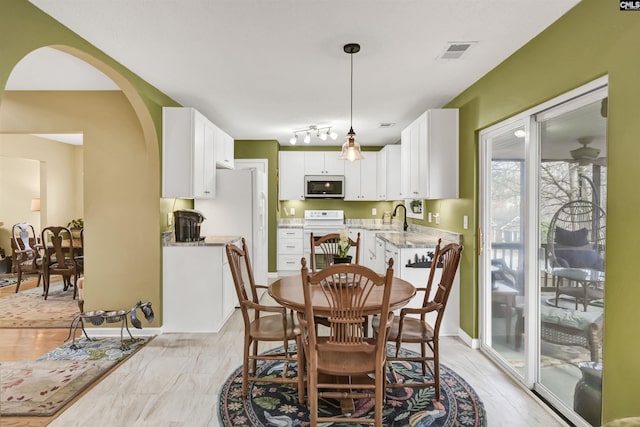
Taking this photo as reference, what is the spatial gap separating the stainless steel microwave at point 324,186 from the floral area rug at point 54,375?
12.6 ft

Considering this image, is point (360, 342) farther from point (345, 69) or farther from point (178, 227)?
point (178, 227)

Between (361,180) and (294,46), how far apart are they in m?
4.33

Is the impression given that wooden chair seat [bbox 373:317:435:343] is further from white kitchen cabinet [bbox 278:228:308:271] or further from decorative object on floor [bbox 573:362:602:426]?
white kitchen cabinet [bbox 278:228:308:271]

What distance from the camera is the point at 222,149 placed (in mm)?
4754

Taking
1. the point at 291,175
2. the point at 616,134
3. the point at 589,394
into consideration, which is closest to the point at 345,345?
the point at 589,394

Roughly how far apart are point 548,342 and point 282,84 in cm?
300

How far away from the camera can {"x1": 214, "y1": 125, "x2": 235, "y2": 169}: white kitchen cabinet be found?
4543 millimetres

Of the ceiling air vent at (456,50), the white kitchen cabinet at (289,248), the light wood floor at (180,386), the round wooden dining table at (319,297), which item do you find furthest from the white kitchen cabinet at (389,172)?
the round wooden dining table at (319,297)

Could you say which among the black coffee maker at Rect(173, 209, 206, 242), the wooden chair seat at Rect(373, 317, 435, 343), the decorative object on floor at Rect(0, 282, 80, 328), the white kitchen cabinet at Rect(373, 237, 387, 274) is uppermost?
the black coffee maker at Rect(173, 209, 206, 242)

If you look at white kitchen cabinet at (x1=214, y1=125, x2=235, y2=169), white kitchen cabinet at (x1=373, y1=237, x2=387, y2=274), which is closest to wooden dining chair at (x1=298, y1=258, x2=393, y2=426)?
white kitchen cabinet at (x1=373, y1=237, x2=387, y2=274)

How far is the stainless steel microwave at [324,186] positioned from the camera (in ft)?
21.7

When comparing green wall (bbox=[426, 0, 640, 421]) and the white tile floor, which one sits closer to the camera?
green wall (bbox=[426, 0, 640, 421])

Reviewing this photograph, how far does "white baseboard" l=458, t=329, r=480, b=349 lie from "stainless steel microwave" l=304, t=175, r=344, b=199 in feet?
11.7

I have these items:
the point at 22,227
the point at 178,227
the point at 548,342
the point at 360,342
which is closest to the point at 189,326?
the point at 178,227
